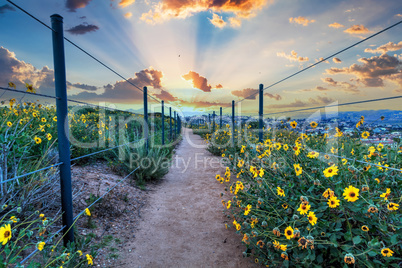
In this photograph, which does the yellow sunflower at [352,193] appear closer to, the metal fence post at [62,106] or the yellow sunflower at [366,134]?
the yellow sunflower at [366,134]

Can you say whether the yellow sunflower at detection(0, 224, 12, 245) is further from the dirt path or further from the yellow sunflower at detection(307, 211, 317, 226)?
the yellow sunflower at detection(307, 211, 317, 226)

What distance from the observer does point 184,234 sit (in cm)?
270

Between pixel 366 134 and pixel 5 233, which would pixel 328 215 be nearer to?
pixel 366 134

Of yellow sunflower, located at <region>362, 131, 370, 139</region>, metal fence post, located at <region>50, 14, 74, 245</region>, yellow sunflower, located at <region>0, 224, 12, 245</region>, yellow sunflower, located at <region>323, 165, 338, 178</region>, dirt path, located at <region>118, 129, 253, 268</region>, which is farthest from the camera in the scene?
yellow sunflower, located at <region>362, 131, 370, 139</region>

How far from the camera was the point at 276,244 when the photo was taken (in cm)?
159

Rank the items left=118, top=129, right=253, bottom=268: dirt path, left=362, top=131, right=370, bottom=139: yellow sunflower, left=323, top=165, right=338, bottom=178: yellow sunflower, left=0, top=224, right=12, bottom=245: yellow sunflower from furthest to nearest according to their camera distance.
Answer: left=362, top=131, right=370, bottom=139: yellow sunflower, left=118, top=129, right=253, bottom=268: dirt path, left=323, top=165, right=338, bottom=178: yellow sunflower, left=0, top=224, right=12, bottom=245: yellow sunflower

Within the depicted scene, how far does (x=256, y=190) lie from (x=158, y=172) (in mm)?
2678

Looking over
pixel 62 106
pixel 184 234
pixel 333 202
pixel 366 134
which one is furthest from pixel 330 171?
pixel 62 106

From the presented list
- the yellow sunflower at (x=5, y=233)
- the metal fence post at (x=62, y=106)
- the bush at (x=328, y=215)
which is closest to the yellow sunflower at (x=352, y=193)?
the bush at (x=328, y=215)

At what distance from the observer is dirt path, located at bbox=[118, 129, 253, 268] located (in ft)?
7.12

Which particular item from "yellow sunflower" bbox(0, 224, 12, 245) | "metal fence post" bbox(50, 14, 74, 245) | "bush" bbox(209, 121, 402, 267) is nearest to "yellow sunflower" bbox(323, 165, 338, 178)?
"bush" bbox(209, 121, 402, 267)

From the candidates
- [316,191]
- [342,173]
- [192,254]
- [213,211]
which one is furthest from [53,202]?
[342,173]

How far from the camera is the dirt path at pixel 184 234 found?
2.17 m

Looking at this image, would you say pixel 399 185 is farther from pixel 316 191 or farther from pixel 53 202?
pixel 53 202
